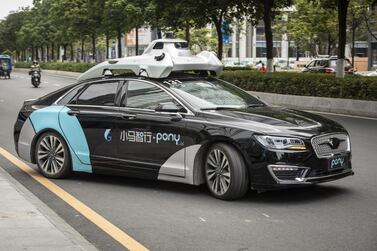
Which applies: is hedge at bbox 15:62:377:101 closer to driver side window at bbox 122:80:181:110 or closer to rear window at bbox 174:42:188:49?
rear window at bbox 174:42:188:49

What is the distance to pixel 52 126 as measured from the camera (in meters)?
8.41

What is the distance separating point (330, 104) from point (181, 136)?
1266 cm

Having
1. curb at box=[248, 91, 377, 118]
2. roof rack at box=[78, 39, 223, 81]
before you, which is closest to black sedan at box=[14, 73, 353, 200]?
roof rack at box=[78, 39, 223, 81]

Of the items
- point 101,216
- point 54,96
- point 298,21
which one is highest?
point 298,21

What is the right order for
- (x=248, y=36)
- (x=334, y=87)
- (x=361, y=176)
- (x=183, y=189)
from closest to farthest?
(x=183, y=189)
(x=361, y=176)
(x=334, y=87)
(x=248, y=36)

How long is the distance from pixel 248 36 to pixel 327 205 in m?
104

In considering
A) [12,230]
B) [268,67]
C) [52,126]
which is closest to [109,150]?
[52,126]

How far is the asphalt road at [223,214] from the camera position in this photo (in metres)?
5.43

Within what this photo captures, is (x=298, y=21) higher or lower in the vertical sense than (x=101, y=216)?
higher

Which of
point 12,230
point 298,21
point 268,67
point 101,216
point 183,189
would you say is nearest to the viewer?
point 12,230

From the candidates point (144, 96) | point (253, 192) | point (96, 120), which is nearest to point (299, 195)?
point (253, 192)

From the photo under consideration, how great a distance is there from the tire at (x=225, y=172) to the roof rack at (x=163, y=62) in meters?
1.43

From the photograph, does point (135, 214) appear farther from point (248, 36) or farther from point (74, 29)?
point (248, 36)

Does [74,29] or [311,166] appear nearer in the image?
[311,166]
